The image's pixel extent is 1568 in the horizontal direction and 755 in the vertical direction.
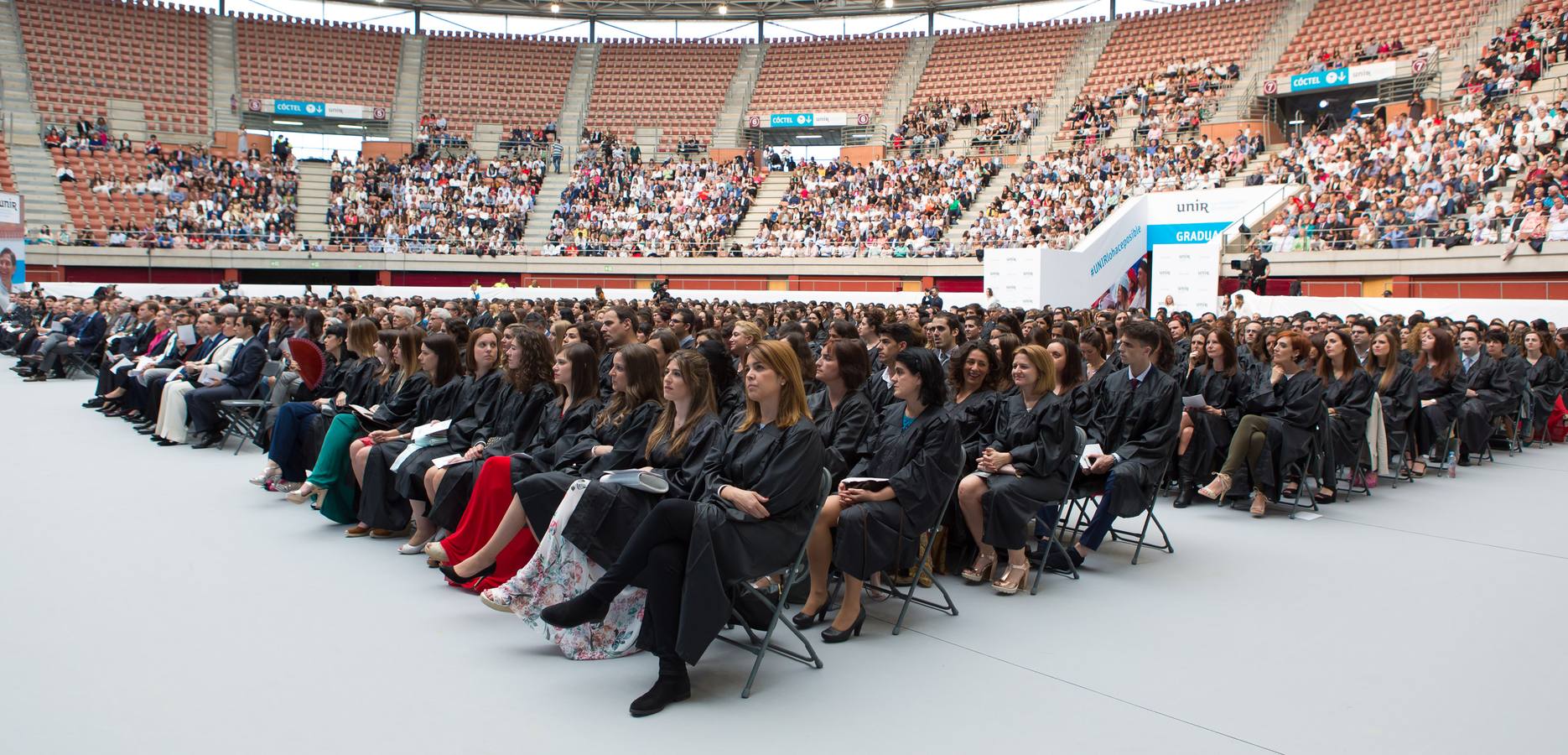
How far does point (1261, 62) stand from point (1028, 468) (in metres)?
30.2

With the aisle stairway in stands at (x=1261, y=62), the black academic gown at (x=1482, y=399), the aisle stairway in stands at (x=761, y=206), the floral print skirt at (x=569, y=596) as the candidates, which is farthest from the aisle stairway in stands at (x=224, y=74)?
the black academic gown at (x=1482, y=399)

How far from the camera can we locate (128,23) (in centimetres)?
3578

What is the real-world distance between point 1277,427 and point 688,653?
4954 mm

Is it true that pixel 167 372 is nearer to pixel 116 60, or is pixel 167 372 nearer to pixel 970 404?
pixel 970 404

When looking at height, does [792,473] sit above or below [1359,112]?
below

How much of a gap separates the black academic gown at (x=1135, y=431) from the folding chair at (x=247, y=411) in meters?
6.86

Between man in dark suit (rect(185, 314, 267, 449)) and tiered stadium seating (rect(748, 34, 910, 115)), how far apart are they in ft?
100

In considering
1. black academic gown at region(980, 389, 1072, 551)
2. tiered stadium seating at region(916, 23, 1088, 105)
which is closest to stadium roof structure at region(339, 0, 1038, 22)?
tiered stadium seating at region(916, 23, 1088, 105)

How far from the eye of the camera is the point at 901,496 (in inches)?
181

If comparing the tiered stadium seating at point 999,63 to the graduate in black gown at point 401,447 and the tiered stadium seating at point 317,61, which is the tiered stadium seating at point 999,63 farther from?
the graduate in black gown at point 401,447

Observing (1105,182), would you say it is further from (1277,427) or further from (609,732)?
(609,732)

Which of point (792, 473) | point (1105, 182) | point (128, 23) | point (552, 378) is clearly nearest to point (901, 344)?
point (552, 378)

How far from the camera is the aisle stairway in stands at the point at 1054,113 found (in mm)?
29656

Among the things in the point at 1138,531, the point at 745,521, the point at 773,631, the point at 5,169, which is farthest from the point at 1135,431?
the point at 5,169
